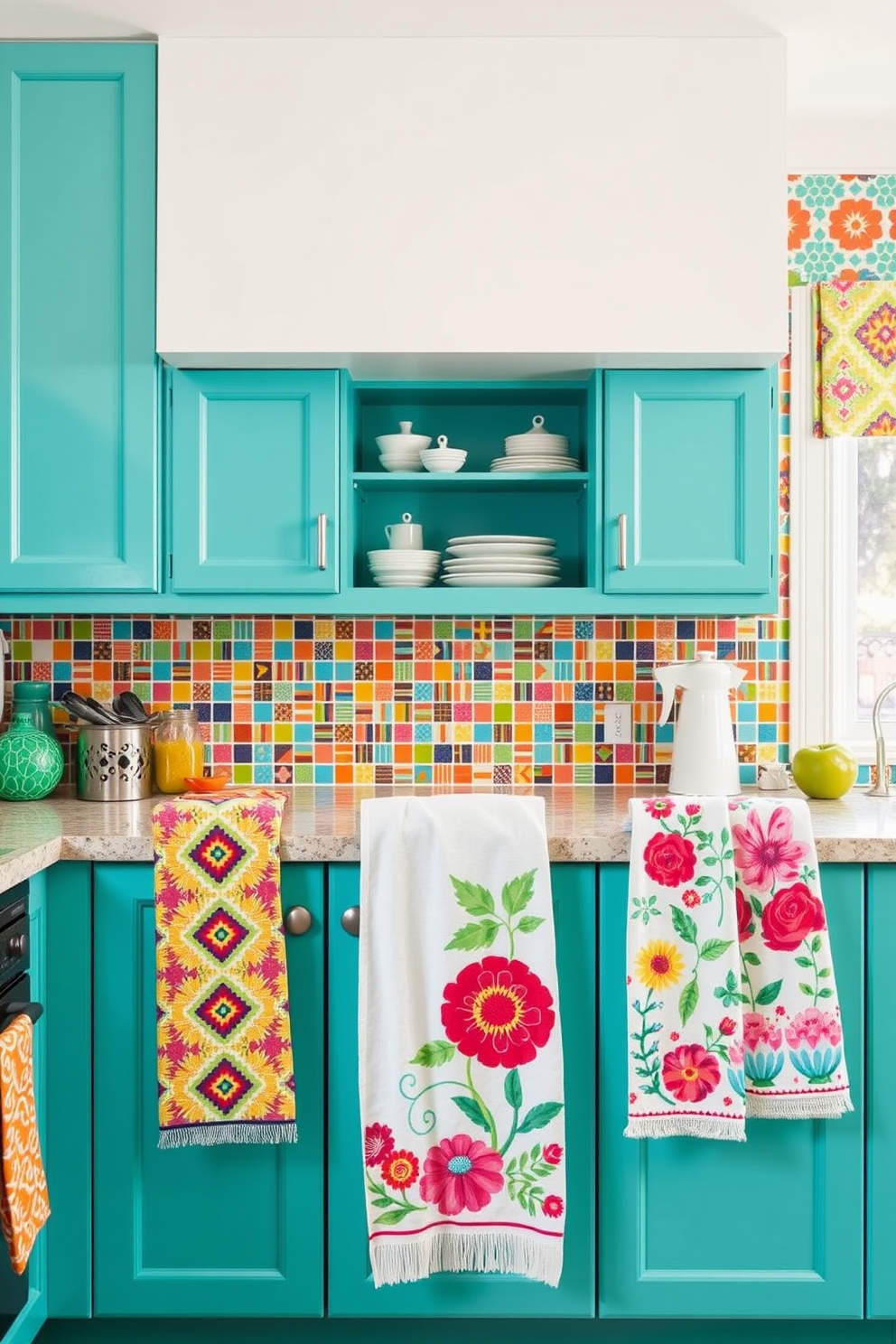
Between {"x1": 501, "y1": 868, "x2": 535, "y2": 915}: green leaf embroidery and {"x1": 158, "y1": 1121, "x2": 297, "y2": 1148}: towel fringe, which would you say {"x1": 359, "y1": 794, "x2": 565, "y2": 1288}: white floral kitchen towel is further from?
{"x1": 158, "y1": 1121, "x2": 297, "y2": 1148}: towel fringe

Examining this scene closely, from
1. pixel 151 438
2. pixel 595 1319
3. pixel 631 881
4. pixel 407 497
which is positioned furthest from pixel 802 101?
pixel 595 1319

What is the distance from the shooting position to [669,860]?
1.77 m

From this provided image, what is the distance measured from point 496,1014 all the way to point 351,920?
0.29 metres

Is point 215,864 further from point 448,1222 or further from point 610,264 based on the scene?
point 610,264

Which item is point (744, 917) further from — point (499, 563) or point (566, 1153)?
point (499, 563)

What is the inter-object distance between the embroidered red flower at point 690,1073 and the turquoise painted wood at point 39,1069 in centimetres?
107

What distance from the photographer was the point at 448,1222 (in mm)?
1761

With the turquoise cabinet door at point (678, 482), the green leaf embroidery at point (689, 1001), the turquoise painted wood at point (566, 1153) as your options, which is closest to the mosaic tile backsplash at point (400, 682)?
the turquoise cabinet door at point (678, 482)

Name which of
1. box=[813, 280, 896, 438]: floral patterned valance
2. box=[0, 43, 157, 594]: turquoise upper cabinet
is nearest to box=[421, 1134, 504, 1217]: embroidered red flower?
box=[0, 43, 157, 594]: turquoise upper cabinet

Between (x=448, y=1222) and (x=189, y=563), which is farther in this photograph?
(x=189, y=563)

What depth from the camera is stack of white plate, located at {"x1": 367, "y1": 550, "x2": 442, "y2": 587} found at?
2.26 metres

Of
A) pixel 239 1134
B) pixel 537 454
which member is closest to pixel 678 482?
pixel 537 454

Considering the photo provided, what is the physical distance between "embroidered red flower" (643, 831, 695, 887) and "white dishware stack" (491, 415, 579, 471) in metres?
0.91

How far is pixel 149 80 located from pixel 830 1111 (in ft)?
7.67
